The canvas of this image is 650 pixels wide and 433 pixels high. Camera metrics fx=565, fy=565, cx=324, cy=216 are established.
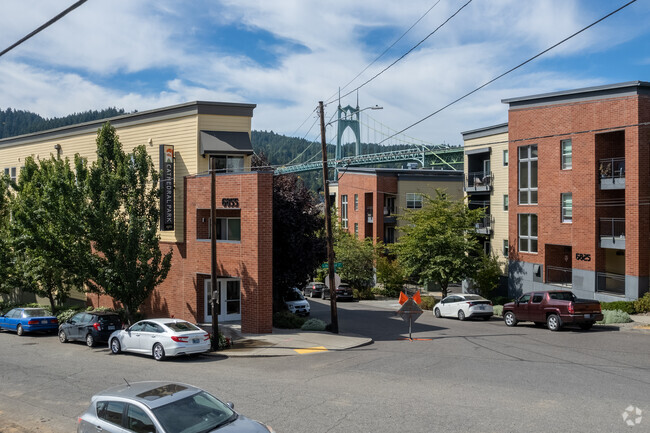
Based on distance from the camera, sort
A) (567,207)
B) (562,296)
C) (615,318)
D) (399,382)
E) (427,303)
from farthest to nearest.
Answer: (427,303), (567,207), (615,318), (562,296), (399,382)

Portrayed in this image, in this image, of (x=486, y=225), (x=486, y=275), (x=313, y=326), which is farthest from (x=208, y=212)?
(x=486, y=225)

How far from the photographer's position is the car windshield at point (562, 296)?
25370 mm

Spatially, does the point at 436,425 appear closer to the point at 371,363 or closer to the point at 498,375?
the point at 498,375

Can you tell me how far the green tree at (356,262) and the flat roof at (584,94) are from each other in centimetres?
1795

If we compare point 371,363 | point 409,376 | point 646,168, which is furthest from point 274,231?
point 646,168

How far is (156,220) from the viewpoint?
26.8m

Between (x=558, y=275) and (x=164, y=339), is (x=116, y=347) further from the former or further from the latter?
(x=558, y=275)

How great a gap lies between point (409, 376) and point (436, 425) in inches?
188

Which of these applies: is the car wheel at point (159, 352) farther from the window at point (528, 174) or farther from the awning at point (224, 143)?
the window at point (528, 174)

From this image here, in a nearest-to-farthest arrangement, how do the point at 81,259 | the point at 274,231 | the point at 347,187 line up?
the point at 81,259, the point at 274,231, the point at 347,187

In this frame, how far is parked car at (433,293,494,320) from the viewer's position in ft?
104

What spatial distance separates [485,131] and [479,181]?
397 cm

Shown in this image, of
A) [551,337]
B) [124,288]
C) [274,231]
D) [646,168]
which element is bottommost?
[551,337]

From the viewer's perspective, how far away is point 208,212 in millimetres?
27703
